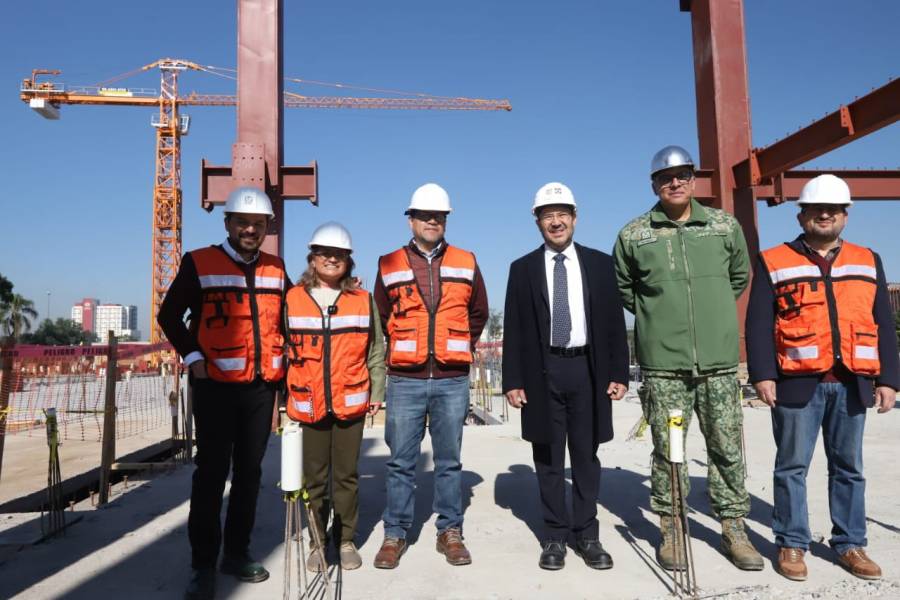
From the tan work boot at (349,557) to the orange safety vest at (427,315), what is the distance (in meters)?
1.12

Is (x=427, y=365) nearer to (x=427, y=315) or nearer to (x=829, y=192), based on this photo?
(x=427, y=315)

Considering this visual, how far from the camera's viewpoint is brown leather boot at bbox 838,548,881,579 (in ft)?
10.4

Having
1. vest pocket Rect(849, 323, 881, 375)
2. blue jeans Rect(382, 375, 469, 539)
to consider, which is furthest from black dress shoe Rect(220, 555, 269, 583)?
vest pocket Rect(849, 323, 881, 375)

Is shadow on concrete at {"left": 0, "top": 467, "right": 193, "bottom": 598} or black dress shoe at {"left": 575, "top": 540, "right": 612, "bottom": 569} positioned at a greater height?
black dress shoe at {"left": 575, "top": 540, "right": 612, "bottom": 569}

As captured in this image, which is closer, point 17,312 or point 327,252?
point 327,252

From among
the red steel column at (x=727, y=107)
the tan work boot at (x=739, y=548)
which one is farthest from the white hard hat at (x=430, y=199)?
the red steel column at (x=727, y=107)

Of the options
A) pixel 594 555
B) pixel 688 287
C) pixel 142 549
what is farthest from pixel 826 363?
pixel 142 549

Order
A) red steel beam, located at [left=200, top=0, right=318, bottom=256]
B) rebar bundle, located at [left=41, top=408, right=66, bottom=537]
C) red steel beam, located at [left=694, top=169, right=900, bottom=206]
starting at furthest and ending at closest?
red steel beam, located at [left=694, top=169, right=900, bottom=206], red steel beam, located at [left=200, top=0, right=318, bottom=256], rebar bundle, located at [left=41, top=408, right=66, bottom=537]

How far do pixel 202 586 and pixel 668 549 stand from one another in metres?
2.61

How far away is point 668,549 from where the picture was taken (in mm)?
3398

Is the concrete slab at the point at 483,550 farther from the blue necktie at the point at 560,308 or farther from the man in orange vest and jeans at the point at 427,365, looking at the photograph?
the blue necktie at the point at 560,308

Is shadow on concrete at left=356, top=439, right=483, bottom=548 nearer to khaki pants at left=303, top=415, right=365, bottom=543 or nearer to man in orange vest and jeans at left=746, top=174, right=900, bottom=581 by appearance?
khaki pants at left=303, top=415, right=365, bottom=543

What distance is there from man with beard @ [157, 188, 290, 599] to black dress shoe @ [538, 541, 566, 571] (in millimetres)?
1598

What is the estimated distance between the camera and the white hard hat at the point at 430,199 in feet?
12.0
